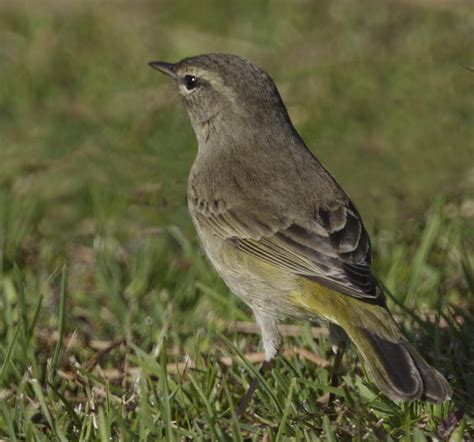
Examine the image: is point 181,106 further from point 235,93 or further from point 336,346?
point 336,346

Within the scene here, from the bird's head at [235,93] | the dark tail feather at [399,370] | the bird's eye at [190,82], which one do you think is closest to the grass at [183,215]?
the dark tail feather at [399,370]

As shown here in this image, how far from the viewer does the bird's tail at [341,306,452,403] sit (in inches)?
177

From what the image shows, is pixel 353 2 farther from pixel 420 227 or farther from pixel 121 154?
pixel 420 227

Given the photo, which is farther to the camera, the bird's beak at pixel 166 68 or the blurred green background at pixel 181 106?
the blurred green background at pixel 181 106

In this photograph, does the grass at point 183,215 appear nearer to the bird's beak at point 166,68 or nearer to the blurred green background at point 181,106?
the blurred green background at point 181,106

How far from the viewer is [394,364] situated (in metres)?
4.69

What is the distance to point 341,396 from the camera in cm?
508

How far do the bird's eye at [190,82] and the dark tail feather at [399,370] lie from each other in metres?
2.14

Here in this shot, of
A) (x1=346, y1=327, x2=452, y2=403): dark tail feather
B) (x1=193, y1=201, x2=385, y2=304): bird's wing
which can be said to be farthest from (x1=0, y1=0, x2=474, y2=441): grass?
(x1=193, y1=201, x2=385, y2=304): bird's wing

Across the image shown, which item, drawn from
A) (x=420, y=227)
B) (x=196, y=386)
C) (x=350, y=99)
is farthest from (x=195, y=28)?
(x=196, y=386)

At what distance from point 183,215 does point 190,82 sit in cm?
155

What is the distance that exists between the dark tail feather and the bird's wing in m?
0.22

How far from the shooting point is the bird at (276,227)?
4.89 metres

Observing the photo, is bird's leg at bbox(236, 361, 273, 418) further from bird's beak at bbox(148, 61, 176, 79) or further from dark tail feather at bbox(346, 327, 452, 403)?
bird's beak at bbox(148, 61, 176, 79)
